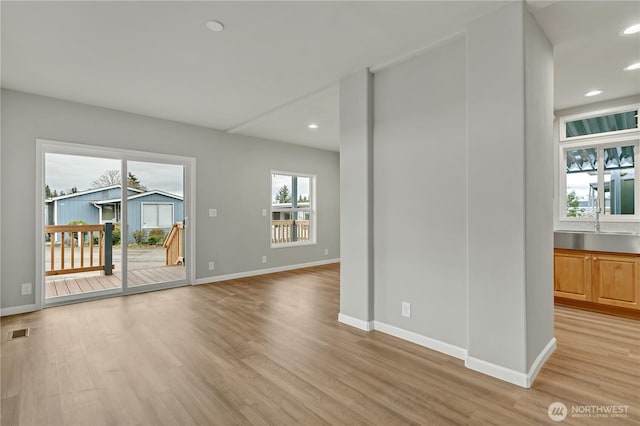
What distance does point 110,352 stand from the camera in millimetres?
2648

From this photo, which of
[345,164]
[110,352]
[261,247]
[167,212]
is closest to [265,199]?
[261,247]

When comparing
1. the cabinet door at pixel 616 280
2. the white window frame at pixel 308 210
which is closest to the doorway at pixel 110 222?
the white window frame at pixel 308 210

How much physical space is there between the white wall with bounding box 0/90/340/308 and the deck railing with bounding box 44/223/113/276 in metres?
0.37

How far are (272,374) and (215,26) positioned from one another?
8.82 feet

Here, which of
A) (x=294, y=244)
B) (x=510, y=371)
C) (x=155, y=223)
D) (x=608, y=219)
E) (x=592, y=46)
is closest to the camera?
(x=510, y=371)

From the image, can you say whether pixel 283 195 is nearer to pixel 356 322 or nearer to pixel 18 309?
pixel 356 322

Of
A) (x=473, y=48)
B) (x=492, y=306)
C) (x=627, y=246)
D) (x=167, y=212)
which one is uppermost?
(x=473, y=48)

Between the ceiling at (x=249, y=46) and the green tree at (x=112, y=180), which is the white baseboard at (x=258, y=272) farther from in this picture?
the ceiling at (x=249, y=46)

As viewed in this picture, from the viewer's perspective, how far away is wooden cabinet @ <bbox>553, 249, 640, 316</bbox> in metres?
3.45

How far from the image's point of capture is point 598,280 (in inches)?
143

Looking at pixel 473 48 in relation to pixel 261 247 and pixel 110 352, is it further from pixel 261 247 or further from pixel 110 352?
pixel 261 247

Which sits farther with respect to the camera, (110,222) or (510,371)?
(110,222)

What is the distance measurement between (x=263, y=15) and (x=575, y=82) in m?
3.51

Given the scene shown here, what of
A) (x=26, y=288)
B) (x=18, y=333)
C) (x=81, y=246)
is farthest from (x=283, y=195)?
(x=18, y=333)
